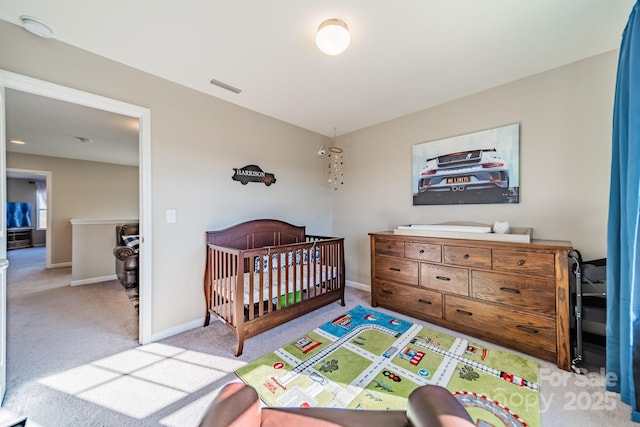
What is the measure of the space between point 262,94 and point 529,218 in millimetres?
3045

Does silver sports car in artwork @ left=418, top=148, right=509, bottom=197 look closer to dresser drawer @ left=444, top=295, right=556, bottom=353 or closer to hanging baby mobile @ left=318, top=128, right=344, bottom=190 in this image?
dresser drawer @ left=444, top=295, right=556, bottom=353

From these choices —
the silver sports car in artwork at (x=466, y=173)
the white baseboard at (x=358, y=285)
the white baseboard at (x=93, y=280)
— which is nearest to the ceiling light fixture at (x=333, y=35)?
the silver sports car in artwork at (x=466, y=173)

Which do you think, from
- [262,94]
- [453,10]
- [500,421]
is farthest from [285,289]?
[453,10]

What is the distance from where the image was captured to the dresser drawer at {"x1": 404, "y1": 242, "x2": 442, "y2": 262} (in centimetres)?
246

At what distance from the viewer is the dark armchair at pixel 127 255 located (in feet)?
12.2

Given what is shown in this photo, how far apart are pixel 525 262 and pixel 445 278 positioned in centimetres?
66

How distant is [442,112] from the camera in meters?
2.89

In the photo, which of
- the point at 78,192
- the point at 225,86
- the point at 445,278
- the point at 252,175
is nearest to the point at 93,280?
the point at 78,192

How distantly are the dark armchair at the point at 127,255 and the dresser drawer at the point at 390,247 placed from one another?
12.1 feet

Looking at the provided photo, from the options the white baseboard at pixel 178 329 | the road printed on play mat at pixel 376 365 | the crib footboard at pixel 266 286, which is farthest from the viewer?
the white baseboard at pixel 178 329

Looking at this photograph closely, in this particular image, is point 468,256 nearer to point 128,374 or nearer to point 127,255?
point 128,374

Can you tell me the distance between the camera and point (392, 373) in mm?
1762

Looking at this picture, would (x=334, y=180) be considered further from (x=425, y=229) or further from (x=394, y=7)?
(x=394, y=7)

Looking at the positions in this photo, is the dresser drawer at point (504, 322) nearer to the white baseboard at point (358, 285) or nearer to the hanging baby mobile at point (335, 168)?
the white baseboard at point (358, 285)
